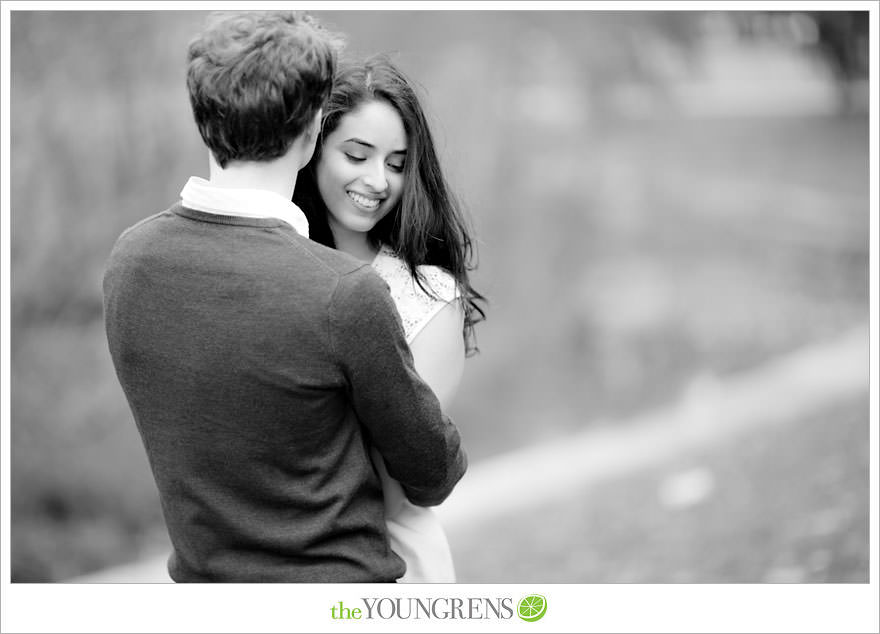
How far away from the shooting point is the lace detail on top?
4.86ft

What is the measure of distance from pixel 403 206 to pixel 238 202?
17.4 inches

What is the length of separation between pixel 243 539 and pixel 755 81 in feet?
17.5

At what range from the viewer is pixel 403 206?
5.13 feet

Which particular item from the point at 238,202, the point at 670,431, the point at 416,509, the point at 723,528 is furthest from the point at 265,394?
the point at 670,431

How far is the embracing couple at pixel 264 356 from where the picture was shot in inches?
44.6

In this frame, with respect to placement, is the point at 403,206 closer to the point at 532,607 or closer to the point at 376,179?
the point at 376,179

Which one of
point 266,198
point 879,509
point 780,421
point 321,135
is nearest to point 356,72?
point 321,135

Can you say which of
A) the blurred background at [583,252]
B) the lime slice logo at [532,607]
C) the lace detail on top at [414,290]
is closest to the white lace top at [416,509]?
the lace detail on top at [414,290]

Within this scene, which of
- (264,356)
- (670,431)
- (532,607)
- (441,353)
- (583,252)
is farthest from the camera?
(583,252)

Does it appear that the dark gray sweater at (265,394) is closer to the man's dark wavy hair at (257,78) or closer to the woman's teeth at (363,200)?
the man's dark wavy hair at (257,78)

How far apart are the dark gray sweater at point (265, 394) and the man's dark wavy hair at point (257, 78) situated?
0.12 meters

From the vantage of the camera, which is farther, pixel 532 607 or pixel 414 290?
pixel 532 607

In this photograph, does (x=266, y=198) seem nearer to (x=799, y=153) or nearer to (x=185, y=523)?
(x=185, y=523)

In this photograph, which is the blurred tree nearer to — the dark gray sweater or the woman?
the woman
